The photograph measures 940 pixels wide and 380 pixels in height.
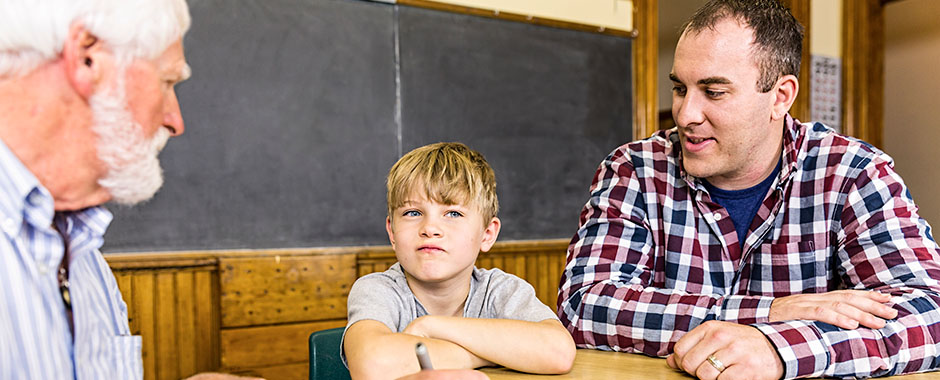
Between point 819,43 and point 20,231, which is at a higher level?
point 819,43

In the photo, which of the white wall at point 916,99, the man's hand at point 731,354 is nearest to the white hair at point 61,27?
the man's hand at point 731,354

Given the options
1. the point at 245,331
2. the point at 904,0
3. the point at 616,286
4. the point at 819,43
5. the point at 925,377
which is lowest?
the point at 245,331

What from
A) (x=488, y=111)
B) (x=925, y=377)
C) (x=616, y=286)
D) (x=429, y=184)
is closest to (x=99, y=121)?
(x=429, y=184)

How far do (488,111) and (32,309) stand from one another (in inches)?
120

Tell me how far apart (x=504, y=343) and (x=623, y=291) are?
374mm

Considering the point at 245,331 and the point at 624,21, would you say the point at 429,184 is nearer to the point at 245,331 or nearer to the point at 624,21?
the point at 245,331

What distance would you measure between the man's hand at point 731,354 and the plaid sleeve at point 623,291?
137 millimetres

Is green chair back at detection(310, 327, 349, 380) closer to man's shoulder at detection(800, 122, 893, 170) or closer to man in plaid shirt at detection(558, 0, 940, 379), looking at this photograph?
man in plaid shirt at detection(558, 0, 940, 379)

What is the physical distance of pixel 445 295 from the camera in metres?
1.40

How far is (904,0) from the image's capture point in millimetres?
5047

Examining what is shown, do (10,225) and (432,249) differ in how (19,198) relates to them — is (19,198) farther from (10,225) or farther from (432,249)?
(432,249)

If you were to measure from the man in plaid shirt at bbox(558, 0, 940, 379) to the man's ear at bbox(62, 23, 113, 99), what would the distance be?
1.06m

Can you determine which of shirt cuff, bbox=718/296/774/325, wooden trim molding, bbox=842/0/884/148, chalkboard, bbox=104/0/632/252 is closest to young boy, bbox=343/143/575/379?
shirt cuff, bbox=718/296/774/325

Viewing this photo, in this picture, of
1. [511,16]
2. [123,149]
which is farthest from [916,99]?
[123,149]
